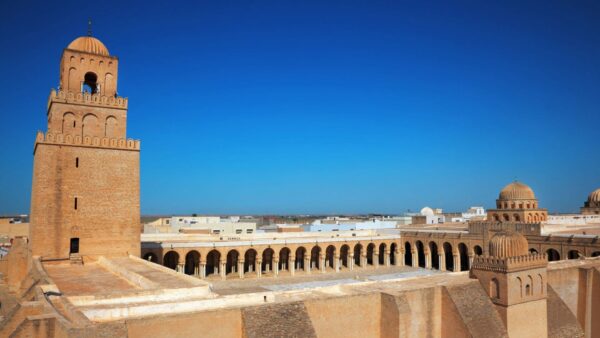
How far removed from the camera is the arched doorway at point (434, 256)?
4022 centimetres

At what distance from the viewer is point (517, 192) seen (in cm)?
4150

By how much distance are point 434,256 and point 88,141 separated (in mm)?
31292

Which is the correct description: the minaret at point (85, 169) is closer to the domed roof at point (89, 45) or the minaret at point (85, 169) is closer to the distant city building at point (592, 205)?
the domed roof at point (89, 45)

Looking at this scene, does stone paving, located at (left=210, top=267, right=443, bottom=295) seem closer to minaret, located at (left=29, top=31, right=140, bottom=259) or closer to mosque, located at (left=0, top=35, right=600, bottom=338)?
Result: mosque, located at (left=0, top=35, right=600, bottom=338)

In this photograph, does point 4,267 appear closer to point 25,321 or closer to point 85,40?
point 85,40

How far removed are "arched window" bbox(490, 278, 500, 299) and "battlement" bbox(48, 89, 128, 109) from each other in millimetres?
18193

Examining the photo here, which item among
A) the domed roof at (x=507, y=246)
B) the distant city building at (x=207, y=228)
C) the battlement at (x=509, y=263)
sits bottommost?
the distant city building at (x=207, y=228)

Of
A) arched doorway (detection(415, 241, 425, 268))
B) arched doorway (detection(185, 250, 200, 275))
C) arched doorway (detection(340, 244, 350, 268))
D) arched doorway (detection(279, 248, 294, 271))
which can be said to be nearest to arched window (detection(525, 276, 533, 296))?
arched doorway (detection(415, 241, 425, 268))

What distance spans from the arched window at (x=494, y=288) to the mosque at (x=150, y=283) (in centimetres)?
4

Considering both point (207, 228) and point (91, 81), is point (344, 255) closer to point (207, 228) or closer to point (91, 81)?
point (207, 228)

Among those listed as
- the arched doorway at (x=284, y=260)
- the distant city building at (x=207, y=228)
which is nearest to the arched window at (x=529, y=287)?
the arched doorway at (x=284, y=260)

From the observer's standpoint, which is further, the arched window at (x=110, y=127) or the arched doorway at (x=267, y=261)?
the arched doorway at (x=267, y=261)

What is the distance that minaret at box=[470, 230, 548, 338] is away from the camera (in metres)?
16.8

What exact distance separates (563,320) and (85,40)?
980 inches
